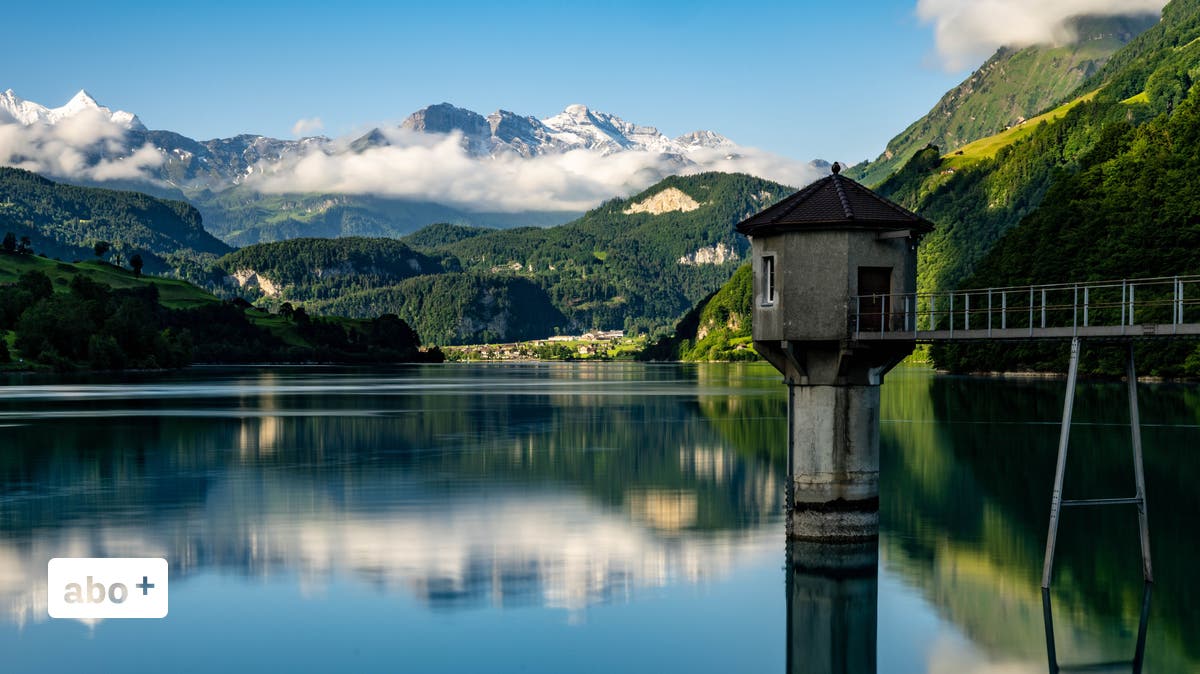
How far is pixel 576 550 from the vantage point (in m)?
43.2

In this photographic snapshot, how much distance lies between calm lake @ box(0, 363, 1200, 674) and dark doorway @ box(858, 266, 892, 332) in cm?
818

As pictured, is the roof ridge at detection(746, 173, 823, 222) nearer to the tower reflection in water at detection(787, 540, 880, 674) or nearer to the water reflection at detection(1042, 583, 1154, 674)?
the tower reflection in water at detection(787, 540, 880, 674)

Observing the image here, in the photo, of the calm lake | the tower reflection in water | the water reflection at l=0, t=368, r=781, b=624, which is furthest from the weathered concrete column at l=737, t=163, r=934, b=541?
the water reflection at l=0, t=368, r=781, b=624

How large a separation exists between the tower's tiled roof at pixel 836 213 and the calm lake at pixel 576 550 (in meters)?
11.5

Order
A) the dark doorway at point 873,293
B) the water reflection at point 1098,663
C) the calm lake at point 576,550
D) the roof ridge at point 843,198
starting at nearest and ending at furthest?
1. the water reflection at point 1098,663
2. the calm lake at point 576,550
3. the roof ridge at point 843,198
4. the dark doorway at point 873,293

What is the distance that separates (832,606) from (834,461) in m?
6.06

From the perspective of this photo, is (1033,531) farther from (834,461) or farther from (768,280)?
(768,280)

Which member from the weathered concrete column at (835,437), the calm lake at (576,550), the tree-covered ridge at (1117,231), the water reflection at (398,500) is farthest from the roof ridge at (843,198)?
the tree-covered ridge at (1117,231)

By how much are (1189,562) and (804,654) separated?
15.8m

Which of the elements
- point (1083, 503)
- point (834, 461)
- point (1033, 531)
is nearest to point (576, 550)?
point (834, 461)

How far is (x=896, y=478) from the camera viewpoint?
60219 millimetres

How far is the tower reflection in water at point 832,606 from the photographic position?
29.7m

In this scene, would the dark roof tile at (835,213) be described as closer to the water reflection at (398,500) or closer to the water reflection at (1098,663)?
the water reflection at (398,500)

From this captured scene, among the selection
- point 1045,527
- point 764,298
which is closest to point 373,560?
point 764,298
